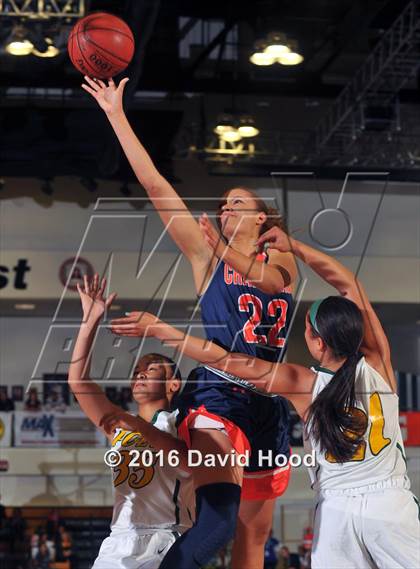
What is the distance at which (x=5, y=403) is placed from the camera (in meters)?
12.6

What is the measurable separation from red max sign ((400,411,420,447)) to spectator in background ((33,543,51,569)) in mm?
4206

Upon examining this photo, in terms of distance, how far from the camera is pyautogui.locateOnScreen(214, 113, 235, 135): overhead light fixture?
37.4 feet

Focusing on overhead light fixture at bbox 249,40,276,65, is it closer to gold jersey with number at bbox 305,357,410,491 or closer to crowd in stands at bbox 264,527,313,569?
crowd in stands at bbox 264,527,313,569

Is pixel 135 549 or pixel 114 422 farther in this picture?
pixel 114 422

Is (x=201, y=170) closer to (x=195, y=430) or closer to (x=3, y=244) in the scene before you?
(x=3, y=244)

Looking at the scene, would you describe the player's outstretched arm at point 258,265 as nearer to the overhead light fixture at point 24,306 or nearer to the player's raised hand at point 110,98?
the player's raised hand at point 110,98

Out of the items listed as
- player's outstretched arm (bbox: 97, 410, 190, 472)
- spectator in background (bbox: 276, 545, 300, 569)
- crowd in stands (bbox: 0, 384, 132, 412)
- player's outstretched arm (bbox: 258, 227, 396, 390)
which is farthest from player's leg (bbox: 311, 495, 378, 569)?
crowd in stands (bbox: 0, 384, 132, 412)

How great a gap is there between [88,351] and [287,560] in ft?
22.8

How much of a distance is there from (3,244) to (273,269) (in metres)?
7.39

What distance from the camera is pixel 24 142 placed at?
36.1 feet

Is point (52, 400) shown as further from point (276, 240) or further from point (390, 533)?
point (390, 533)

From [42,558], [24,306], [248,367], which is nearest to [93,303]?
[248,367]

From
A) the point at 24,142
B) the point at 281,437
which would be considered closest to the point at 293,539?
the point at 24,142

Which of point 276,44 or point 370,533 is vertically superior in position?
point 276,44
